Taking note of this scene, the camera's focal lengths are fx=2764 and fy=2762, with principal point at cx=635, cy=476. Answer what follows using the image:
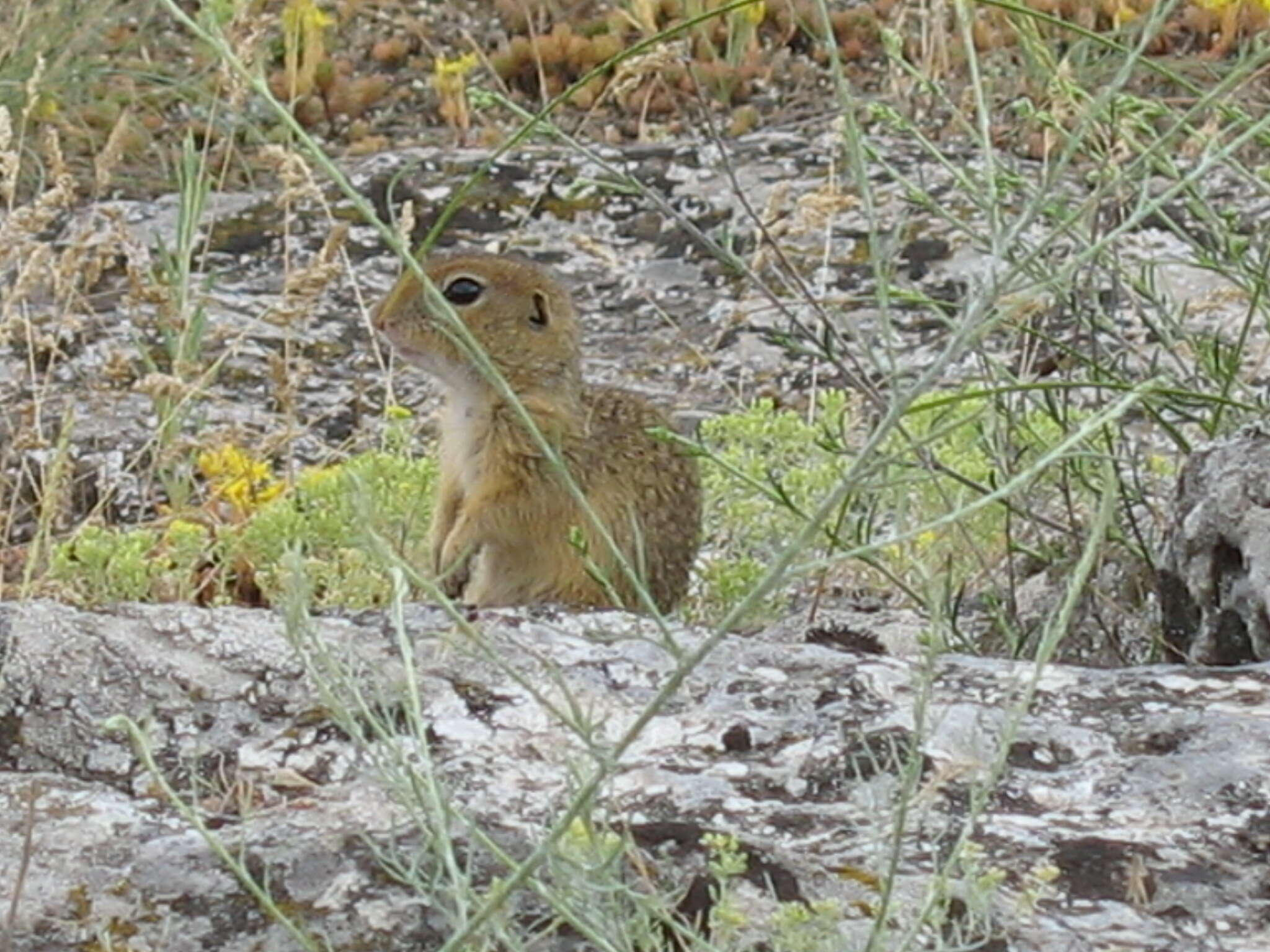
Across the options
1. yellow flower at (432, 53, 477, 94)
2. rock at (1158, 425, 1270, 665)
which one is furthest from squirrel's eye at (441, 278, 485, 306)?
yellow flower at (432, 53, 477, 94)

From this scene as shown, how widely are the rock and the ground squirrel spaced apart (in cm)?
102

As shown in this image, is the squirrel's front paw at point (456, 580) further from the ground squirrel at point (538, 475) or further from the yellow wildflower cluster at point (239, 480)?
the yellow wildflower cluster at point (239, 480)

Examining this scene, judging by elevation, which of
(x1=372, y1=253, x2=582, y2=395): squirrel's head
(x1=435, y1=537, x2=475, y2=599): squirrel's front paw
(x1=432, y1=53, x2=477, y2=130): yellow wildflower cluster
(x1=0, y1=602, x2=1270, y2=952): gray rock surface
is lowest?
(x1=432, y1=53, x2=477, y2=130): yellow wildflower cluster

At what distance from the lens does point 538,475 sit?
4789 millimetres

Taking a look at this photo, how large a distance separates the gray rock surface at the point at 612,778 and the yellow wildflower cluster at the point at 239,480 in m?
1.90

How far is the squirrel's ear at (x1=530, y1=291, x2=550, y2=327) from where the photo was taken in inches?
205

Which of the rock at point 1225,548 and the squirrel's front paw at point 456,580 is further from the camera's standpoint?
the squirrel's front paw at point 456,580

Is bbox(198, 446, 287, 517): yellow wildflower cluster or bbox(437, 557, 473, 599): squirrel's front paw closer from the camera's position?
bbox(437, 557, 473, 599): squirrel's front paw

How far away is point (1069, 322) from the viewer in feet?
18.9

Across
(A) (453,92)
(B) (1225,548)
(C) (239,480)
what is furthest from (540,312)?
(A) (453,92)

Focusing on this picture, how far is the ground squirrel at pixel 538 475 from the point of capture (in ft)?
15.5

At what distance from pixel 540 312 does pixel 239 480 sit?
0.69 metres

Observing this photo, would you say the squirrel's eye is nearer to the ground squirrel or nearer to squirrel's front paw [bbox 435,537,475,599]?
the ground squirrel

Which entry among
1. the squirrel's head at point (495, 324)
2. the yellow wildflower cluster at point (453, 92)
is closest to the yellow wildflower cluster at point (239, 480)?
the squirrel's head at point (495, 324)
